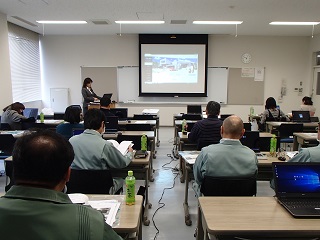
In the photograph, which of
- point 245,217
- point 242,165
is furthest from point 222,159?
point 245,217

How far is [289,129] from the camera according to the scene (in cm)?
518

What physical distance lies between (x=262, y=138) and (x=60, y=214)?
10.9 feet

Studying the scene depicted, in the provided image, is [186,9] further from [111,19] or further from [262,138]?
[262,138]

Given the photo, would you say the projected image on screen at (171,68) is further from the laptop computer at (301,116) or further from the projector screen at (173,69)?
the laptop computer at (301,116)

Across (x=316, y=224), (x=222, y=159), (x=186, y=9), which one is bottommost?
(x=316, y=224)

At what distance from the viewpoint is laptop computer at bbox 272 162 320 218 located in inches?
71.8

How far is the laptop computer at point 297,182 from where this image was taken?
1.82 meters

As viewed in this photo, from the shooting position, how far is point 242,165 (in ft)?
7.50

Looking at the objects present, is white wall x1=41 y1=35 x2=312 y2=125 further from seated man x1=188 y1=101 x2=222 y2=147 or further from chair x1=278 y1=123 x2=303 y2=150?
seated man x1=188 y1=101 x2=222 y2=147

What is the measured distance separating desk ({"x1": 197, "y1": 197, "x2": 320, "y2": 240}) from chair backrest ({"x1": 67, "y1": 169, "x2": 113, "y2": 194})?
2.67 ft

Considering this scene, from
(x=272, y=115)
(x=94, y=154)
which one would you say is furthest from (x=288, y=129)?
(x=94, y=154)

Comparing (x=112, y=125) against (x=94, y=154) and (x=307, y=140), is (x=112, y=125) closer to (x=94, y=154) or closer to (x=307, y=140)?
(x=94, y=154)

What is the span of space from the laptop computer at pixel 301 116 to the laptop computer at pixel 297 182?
4.78m

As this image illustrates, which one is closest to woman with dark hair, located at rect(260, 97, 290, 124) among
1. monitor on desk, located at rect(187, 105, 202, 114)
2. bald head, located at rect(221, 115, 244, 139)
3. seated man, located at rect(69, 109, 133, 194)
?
monitor on desk, located at rect(187, 105, 202, 114)
